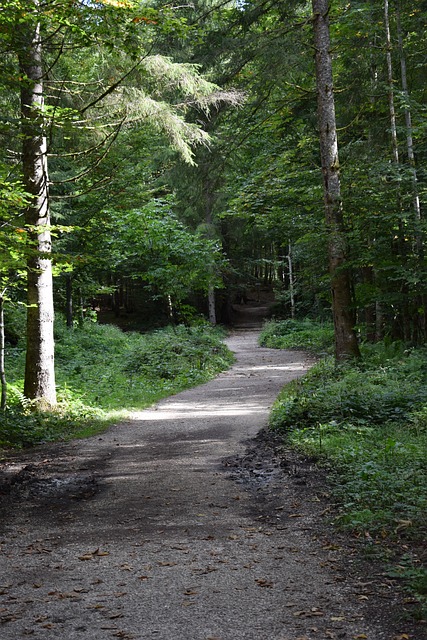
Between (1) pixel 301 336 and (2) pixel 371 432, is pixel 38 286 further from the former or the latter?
(1) pixel 301 336

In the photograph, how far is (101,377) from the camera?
50.0 ft

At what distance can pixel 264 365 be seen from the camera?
65.3 ft

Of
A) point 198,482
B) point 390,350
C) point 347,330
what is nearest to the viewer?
point 198,482

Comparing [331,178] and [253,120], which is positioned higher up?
[253,120]

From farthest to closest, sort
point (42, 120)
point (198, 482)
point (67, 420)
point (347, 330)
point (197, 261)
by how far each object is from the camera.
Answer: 1. point (197, 261)
2. point (347, 330)
3. point (67, 420)
4. point (42, 120)
5. point (198, 482)

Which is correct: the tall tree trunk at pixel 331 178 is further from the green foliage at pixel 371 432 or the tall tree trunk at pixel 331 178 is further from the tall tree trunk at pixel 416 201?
the tall tree trunk at pixel 416 201

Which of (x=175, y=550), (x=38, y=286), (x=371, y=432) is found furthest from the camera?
(x=38, y=286)

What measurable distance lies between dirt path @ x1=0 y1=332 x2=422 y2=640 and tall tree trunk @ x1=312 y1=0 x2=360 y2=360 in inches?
167

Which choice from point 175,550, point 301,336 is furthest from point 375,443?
point 301,336

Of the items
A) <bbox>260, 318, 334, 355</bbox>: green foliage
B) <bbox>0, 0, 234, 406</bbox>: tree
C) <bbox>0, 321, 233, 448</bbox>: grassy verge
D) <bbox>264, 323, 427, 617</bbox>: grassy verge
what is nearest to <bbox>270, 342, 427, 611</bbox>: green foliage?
<bbox>264, 323, 427, 617</bbox>: grassy verge

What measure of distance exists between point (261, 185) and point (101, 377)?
21.8ft

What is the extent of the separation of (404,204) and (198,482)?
8171 mm

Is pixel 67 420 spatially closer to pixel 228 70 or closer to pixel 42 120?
pixel 42 120

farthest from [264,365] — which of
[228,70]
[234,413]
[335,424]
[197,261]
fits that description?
[335,424]
